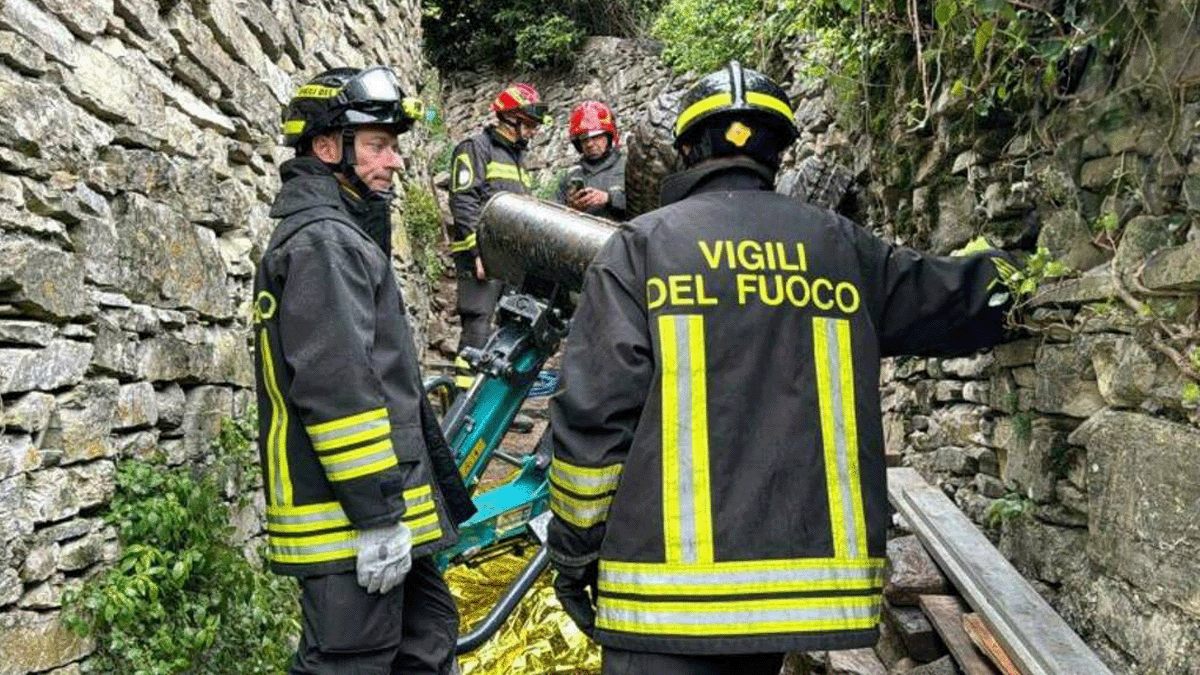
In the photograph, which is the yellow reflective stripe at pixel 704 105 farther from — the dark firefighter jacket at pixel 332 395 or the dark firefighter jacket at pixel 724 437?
the dark firefighter jacket at pixel 332 395

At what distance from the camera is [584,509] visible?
1.95 m

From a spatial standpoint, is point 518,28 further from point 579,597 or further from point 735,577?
point 735,577

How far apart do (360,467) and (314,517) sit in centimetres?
22

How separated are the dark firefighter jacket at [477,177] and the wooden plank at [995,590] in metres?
3.55

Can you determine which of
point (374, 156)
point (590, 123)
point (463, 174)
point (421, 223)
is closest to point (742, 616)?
point (374, 156)

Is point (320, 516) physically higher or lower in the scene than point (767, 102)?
lower

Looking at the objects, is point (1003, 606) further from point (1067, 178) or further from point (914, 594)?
point (1067, 178)

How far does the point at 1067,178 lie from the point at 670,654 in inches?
58.1

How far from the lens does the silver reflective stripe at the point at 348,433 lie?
2.18 m

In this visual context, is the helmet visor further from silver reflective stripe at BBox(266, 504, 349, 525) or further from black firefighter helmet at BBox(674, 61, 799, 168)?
silver reflective stripe at BBox(266, 504, 349, 525)

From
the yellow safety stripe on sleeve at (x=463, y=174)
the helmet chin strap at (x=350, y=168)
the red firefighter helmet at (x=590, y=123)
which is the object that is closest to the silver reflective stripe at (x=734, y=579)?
the helmet chin strap at (x=350, y=168)

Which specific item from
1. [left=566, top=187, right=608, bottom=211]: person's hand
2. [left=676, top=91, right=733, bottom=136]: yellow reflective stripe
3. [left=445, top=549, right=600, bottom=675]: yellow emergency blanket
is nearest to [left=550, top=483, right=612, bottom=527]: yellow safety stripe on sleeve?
[left=676, top=91, right=733, bottom=136]: yellow reflective stripe

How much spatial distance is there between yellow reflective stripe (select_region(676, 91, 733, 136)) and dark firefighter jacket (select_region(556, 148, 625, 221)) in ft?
13.7

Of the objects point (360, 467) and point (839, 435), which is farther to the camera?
point (360, 467)
